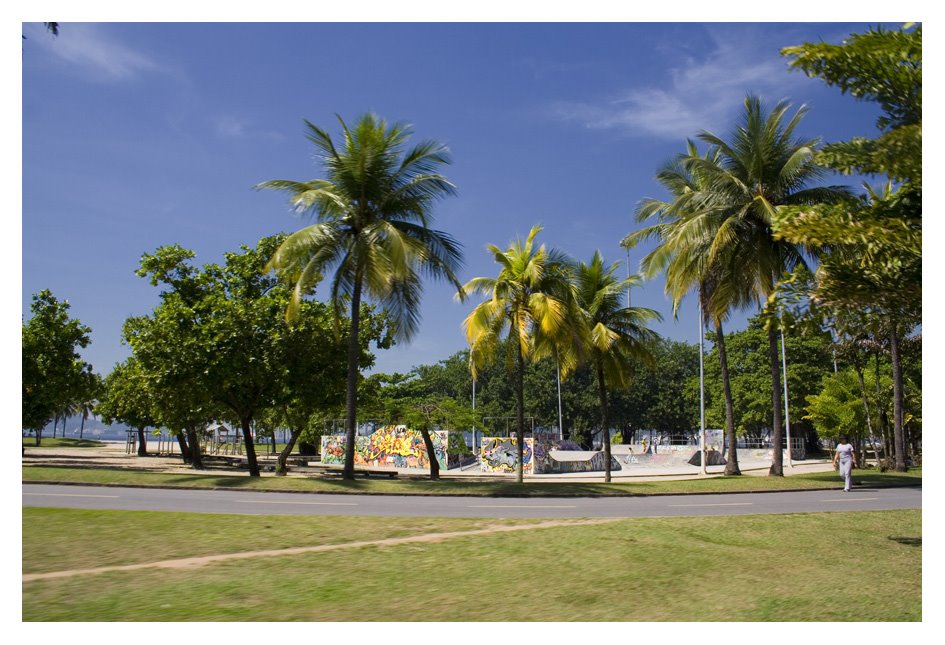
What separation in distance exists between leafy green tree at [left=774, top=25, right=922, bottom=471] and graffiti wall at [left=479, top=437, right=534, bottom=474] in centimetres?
2668

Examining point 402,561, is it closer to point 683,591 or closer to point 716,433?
point 683,591

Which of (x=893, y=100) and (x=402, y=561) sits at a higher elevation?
(x=893, y=100)

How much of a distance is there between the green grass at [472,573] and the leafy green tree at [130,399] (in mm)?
15811

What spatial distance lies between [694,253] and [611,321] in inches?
157

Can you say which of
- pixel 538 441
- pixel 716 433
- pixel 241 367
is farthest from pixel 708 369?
pixel 241 367

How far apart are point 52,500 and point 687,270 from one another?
2013 centimetres

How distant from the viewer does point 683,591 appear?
698cm

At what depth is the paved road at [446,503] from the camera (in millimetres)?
13789

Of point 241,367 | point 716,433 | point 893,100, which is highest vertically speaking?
point 893,100

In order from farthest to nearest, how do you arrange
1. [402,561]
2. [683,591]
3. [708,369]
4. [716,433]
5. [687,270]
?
[708,369]
[716,433]
[687,270]
[402,561]
[683,591]

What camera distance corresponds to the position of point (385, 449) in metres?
40.2

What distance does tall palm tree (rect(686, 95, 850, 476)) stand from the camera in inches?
903

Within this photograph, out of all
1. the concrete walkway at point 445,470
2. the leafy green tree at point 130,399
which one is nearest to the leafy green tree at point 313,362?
the concrete walkway at point 445,470

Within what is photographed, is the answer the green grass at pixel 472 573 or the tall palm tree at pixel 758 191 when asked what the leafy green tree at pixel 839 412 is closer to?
the tall palm tree at pixel 758 191
